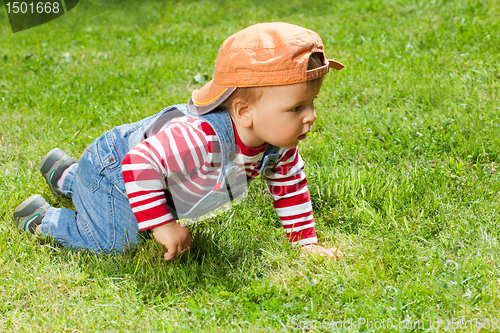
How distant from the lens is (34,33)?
22.5 feet

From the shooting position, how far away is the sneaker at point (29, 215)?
Result: 2803 mm

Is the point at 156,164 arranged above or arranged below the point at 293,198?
above

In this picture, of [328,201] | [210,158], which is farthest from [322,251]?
[210,158]

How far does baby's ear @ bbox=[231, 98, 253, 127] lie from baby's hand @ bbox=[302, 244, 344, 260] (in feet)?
2.63

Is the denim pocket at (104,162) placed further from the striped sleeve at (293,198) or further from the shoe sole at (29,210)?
the striped sleeve at (293,198)

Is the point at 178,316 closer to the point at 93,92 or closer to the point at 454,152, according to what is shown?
the point at 454,152

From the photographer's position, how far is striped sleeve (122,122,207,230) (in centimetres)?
227

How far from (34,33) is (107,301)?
5792mm

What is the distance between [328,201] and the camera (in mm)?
3096

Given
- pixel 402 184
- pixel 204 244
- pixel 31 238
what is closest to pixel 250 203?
pixel 204 244

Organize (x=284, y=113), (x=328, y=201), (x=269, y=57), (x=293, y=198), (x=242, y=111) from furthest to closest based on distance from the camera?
(x=328, y=201)
(x=293, y=198)
(x=242, y=111)
(x=284, y=113)
(x=269, y=57)

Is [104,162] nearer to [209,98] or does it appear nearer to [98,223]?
[98,223]

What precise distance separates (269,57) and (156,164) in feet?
2.45

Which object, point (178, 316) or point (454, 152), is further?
point (454, 152)
